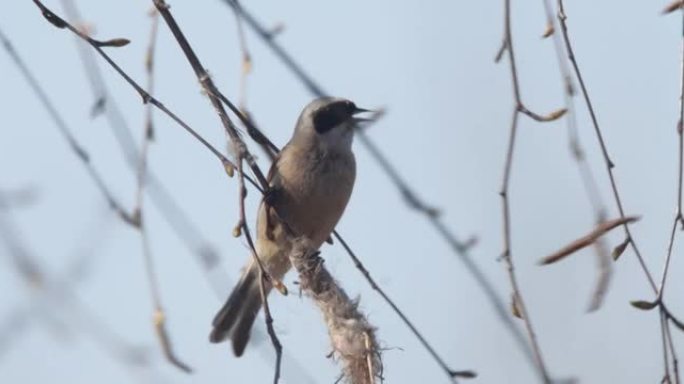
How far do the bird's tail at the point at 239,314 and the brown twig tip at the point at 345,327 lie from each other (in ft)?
4.33

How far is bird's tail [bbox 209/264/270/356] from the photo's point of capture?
426 cm

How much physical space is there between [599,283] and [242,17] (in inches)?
38.3

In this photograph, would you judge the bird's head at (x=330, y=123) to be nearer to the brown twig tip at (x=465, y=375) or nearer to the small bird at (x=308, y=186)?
the small bird at (x=308, y=186)

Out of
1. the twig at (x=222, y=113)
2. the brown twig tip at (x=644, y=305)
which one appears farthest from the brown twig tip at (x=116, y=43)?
the brown twig tip at (x=644, y=305)

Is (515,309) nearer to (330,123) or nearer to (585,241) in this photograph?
(585,241)

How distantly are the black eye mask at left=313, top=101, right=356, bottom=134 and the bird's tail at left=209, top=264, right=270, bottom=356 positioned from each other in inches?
22.1

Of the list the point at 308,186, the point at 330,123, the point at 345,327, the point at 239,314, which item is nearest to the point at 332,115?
the point at 330,123

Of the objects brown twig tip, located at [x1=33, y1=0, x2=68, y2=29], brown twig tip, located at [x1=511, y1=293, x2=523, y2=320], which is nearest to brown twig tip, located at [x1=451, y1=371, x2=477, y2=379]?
brown twig tip, located at [x1=511, y1=293, x2=523, y2=320]

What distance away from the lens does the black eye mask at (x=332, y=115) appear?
4.08m

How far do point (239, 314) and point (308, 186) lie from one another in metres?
0.68

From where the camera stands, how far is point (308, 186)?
3846mm

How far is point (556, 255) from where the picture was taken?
2400mm

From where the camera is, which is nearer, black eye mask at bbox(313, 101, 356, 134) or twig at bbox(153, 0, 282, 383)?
twig at bbox(153, 0, 282, 383)

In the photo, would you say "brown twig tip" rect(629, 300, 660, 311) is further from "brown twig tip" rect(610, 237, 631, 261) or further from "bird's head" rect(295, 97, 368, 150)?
"bird's head" rect(295, 97, 368, 150)
